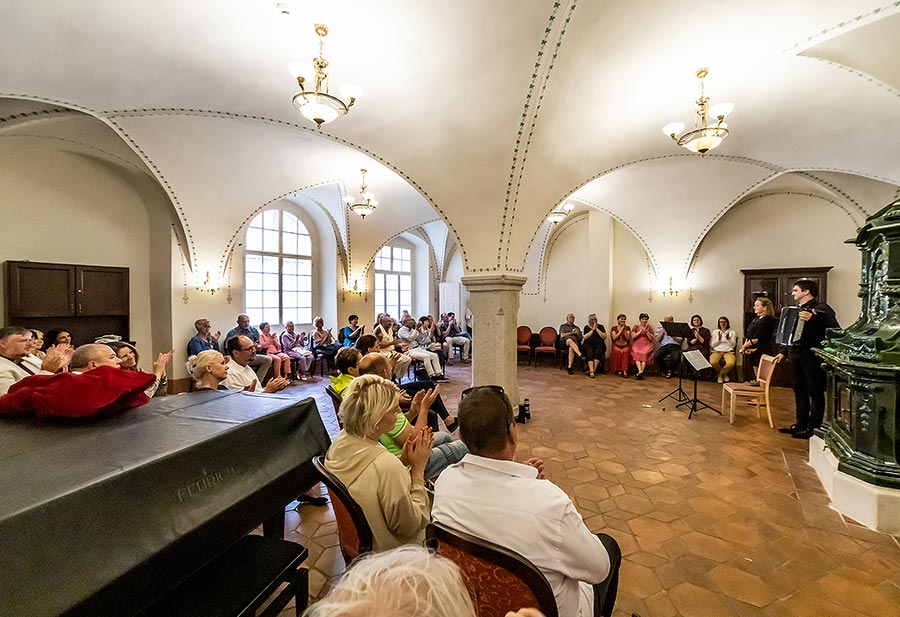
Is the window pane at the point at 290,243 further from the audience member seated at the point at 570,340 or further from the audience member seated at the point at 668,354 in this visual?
the audience member seated at the point at 668,354

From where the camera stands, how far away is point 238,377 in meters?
3.38

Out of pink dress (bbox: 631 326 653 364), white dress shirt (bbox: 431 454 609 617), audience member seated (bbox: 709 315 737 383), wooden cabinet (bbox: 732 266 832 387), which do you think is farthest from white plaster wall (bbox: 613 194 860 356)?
white dress shirt (bbox: 431 454 609 617)

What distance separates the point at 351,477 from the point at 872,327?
3780 millimetres

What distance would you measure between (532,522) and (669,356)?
322 inches

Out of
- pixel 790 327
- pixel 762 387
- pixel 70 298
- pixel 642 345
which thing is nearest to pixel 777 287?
pixel 642 345

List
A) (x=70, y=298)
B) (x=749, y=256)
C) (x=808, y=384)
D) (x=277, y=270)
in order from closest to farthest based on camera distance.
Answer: (x=808, y=384)
(x=70, y=298)
(x=749, y=256)
(x=277, y=270)

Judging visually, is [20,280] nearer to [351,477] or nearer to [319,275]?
[319,275]

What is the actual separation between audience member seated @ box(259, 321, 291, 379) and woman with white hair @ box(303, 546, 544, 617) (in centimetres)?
706

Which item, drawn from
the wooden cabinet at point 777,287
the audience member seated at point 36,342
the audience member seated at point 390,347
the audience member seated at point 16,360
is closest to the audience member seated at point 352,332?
the audience member seated at point 390,347

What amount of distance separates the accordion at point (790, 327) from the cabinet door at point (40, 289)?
371 inches

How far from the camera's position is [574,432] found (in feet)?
15.1

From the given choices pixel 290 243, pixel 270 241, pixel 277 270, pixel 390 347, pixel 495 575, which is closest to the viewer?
pixel 495 575

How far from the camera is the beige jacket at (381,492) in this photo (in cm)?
156

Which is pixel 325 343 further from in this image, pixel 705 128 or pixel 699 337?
pixel 699 337
